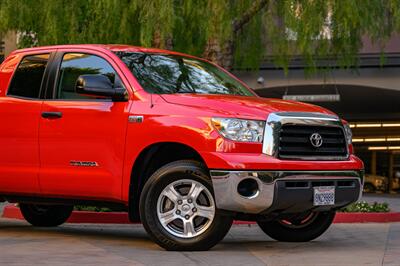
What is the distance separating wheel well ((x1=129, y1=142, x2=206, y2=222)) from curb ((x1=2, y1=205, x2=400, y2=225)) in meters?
3.16

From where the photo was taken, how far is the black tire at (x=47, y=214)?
10539 mm

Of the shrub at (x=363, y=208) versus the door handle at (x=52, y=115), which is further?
the shrub at (x=363, y=208)

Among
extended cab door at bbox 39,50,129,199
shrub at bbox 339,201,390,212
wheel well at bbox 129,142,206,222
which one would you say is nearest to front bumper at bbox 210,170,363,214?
wheel well at bbox 129,142,206,222

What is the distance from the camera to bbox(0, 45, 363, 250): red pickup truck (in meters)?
7.45

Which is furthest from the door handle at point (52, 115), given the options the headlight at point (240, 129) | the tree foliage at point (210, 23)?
the tree foliage at point (210, 23)

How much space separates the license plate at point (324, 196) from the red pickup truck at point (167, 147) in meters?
0.01

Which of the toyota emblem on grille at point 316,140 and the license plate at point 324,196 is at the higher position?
the toyota emblem on grille at point 316,140

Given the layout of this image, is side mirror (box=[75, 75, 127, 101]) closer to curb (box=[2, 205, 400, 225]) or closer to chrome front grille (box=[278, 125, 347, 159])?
chrome front grille (box=[278, 125, 347, 159])

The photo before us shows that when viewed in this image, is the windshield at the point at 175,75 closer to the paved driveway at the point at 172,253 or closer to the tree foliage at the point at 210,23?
the paved driveway at the point at 172,253

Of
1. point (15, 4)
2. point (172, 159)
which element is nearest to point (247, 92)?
point (172, 159)

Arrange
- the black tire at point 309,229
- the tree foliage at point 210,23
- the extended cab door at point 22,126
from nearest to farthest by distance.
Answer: the extended cab door at point 22,126 < the black tire at point 309,229 < the tree foliage at point 210,23

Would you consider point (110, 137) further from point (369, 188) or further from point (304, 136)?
point (369, 188)

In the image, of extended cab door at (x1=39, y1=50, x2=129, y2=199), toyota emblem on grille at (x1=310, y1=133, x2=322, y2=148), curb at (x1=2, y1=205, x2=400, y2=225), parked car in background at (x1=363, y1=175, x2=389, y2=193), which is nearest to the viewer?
toyota emblem on grille at (x1=310, y1=133, x2=322, y2=148)

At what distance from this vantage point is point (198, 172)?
24.9 ft
